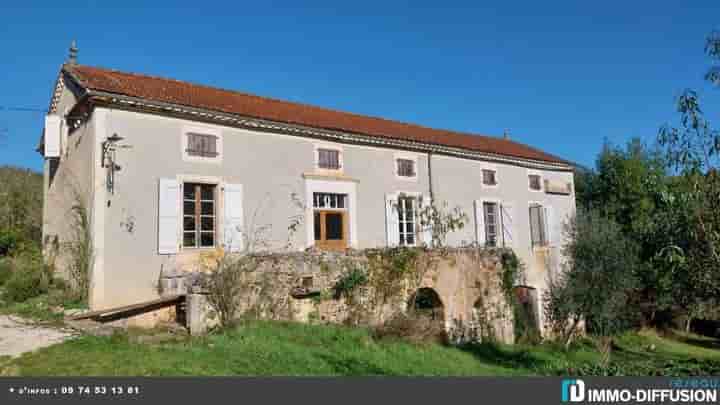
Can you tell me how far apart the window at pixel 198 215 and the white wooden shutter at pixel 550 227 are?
13.4 meters

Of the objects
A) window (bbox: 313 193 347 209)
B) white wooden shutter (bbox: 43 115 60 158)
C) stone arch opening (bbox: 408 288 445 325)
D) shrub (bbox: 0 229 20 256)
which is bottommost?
stone arch opening (bbox: 408 288 445 325)

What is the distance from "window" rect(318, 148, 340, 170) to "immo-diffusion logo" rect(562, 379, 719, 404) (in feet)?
32.2

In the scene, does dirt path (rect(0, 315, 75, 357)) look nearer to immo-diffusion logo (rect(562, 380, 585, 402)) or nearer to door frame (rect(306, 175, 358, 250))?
door frame (rect(306, 175, 358, 250))

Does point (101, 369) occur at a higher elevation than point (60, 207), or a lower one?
lower

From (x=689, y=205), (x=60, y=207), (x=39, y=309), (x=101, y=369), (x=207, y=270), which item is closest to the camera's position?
(x=689, y=205)

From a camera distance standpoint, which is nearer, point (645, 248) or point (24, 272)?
point (24, 272)

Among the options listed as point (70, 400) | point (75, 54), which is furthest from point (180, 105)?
point (70, 400)

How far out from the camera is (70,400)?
197 inches

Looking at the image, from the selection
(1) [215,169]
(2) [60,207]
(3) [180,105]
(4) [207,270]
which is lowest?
(4) [207,270]

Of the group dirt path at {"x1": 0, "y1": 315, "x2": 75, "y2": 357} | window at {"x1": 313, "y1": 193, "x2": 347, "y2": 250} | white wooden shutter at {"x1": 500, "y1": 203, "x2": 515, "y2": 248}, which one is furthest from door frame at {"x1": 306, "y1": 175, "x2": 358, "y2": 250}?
white wooden shutter at {"x1": 500, "y1": 203, "x2": 515, "y2": 248}

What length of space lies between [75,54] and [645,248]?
21854mm

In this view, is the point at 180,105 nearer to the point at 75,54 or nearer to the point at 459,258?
the point at 75,54

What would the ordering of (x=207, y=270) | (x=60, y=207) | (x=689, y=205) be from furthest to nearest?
1. (x=60, y=207)
2. (x=207, y=270)
3. (x=689, y=205)

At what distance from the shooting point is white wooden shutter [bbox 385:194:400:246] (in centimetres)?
1476
